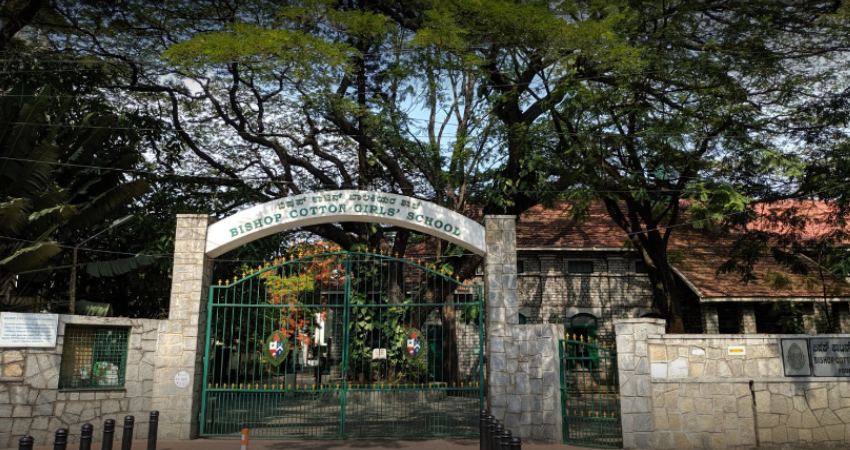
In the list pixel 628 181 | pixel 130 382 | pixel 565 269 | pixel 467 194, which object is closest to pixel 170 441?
pixel 130 382

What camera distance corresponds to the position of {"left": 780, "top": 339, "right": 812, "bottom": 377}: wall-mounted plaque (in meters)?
9.95

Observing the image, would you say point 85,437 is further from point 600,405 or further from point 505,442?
point 600,405

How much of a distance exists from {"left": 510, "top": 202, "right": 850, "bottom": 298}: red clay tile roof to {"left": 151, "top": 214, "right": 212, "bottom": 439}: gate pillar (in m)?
12.0

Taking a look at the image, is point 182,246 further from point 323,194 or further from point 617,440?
point 617,440

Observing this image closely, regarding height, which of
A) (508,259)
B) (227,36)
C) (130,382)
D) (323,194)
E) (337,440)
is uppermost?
(227,36)

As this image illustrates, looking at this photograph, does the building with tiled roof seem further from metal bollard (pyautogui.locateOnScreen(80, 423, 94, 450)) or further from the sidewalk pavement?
metal bollard (pyautogui.locateOnScreen(80, 423, 94, 450))

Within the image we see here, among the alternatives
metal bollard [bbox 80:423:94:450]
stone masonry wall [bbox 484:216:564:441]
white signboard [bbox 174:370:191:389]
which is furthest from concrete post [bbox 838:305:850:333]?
metal bollard [bbox 80:423:94:450]

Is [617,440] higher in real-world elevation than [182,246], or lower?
lower

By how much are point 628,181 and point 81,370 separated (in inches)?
507

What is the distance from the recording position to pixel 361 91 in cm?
1798

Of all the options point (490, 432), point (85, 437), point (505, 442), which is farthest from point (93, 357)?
point (505, 442)

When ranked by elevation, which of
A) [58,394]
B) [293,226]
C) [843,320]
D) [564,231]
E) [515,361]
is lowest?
[58,394]

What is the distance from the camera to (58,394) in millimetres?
9734

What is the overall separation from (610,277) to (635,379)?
53.3 ft
